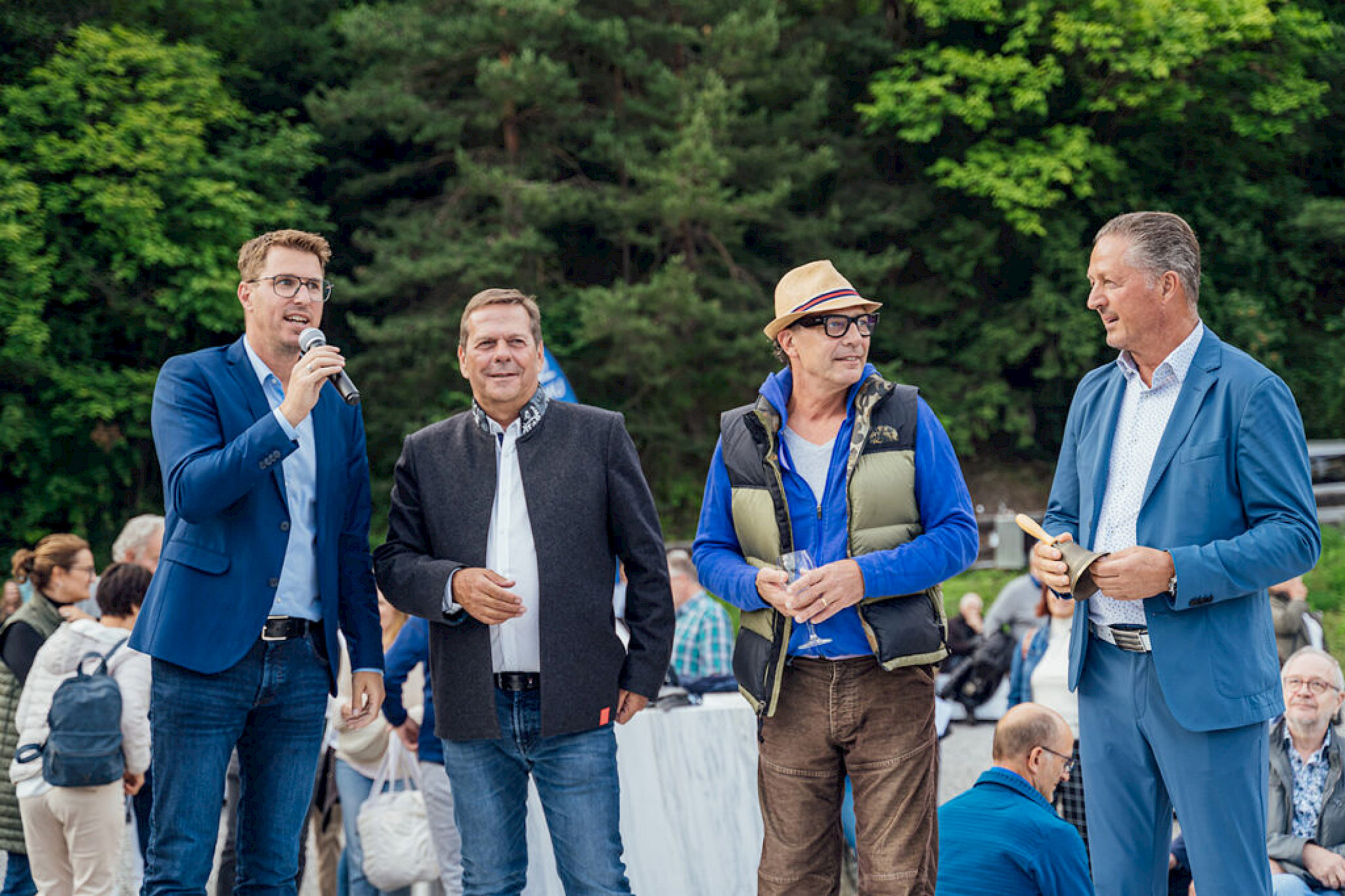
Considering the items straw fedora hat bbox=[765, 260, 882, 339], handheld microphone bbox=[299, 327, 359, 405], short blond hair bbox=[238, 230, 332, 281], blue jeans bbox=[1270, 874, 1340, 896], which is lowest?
blue jeans bbox=[1270, 874, 1340, 896]

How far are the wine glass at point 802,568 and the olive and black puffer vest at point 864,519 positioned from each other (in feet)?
0.17

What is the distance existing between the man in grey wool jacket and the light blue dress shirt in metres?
0.18

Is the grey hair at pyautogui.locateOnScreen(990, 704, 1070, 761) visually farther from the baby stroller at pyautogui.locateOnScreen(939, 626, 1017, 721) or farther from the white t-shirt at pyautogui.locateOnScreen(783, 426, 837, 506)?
the baby stroller at pyautogui.locateOnScreen(939, 626, 1017, 721)

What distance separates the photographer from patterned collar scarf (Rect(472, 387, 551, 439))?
3295 millimetres

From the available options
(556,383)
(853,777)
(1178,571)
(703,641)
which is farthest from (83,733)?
(556,383)

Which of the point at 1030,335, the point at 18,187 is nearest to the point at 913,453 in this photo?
the point at 18,187

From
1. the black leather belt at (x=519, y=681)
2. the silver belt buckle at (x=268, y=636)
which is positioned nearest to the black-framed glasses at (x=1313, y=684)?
the black leather belt at (x=519, y=681)

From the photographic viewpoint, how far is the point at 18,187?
609 inches

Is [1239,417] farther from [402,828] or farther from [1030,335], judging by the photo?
[1030,335]

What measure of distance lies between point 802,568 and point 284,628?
1273mm

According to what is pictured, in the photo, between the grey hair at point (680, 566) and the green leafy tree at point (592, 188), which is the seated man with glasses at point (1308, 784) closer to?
the grey hair at point (680, 566)

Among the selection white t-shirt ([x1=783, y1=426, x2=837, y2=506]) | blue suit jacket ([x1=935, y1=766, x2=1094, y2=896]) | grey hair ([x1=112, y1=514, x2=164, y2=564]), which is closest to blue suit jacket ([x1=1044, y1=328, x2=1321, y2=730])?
white t-shirt ([x1=783, y1=426, x2=837, y2=506])

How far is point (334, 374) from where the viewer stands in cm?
304

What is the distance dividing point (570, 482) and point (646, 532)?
0.24 metres
